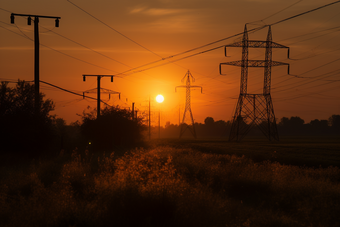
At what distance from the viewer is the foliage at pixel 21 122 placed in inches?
874

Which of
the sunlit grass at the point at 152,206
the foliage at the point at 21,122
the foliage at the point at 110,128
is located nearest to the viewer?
the sunlit grass at the point at 152,206

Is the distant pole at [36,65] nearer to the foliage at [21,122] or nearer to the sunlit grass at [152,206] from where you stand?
the foliage at [21,122]

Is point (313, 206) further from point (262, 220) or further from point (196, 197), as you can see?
point (196, 197)

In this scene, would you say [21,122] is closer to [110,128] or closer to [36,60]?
[36,60]

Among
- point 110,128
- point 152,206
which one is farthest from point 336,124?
point 152,206

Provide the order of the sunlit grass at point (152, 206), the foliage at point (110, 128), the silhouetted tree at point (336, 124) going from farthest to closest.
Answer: the silhouetted tree at point (336, 124), the foliage at point (110, 128), the sunlit grass at point (152, 206)

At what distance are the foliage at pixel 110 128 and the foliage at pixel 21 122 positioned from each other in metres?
17.2

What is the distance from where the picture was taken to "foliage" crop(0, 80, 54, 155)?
22203 millimetres

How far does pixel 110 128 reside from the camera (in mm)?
42562

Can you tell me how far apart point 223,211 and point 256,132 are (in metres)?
157

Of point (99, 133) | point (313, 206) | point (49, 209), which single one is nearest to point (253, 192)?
point (313, 206)

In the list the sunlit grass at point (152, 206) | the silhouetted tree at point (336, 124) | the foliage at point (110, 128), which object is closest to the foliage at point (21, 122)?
the sunlit grass at point (152, 206)

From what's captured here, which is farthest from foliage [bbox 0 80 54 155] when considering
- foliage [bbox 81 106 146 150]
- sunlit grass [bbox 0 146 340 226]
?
foliage [bbox 81 106 146 150]

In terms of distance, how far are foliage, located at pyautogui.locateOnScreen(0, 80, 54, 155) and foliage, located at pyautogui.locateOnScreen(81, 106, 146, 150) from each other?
17.2m
